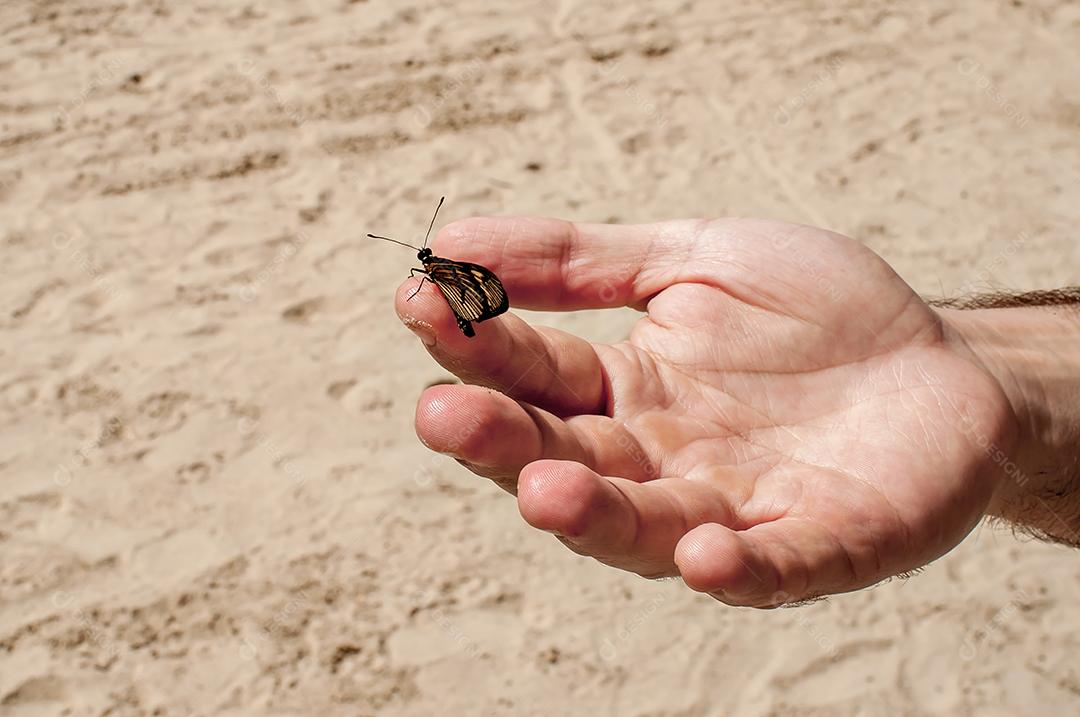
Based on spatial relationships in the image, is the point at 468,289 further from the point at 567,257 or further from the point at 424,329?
the point at 567,257

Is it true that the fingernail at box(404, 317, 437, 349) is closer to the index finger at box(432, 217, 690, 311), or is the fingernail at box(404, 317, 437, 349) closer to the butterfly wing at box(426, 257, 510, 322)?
the butterfly wing at box(426, 257, 510, 322)

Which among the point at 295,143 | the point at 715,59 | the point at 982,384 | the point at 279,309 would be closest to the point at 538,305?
the point at 982,384

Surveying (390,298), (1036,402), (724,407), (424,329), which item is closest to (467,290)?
(424,329)

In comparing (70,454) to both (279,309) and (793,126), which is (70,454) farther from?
(793,126)

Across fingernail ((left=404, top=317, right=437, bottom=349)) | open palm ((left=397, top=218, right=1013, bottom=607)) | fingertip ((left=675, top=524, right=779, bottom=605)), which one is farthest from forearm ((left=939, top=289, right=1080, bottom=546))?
fingernail ((left=404, top=317, right=437, bottom=349))

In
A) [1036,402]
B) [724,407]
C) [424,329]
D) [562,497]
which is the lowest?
[1036,402]

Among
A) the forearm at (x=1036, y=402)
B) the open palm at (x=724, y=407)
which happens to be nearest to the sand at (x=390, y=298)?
the forearm at (x=1036, y=402)
